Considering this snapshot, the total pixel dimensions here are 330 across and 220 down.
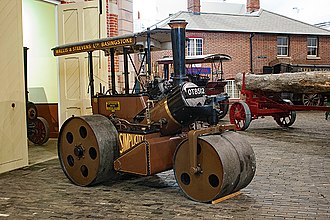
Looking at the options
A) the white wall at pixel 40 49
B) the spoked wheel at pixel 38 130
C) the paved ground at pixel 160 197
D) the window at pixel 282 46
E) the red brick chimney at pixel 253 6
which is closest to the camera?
the paved ground at pixel 160 197

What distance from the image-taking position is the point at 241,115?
10.1 metres

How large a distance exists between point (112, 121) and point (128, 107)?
0.29m

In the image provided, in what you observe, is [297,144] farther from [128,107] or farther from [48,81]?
A: [48,81]

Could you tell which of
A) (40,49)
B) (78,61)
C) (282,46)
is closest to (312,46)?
(282,46)

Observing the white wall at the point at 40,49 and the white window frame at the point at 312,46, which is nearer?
the white wall at the point at 40,49

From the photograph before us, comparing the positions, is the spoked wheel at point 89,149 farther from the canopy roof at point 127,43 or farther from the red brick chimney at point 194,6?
the red brick chimney at point 194,6

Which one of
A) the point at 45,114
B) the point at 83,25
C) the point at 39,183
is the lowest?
the point at 39,183

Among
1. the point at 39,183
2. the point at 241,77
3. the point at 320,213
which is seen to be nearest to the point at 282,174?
the point at 320,213

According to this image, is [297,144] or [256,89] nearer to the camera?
[297,144]

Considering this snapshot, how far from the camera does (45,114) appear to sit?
9820 mm

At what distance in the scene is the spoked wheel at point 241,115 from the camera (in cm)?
990

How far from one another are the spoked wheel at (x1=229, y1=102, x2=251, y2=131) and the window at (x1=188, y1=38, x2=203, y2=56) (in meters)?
8.47

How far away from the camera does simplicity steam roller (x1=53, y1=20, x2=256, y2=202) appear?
14.2 ft

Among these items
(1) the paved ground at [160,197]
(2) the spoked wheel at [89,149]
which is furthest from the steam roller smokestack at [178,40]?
(1) the paved ground at [160,197]
